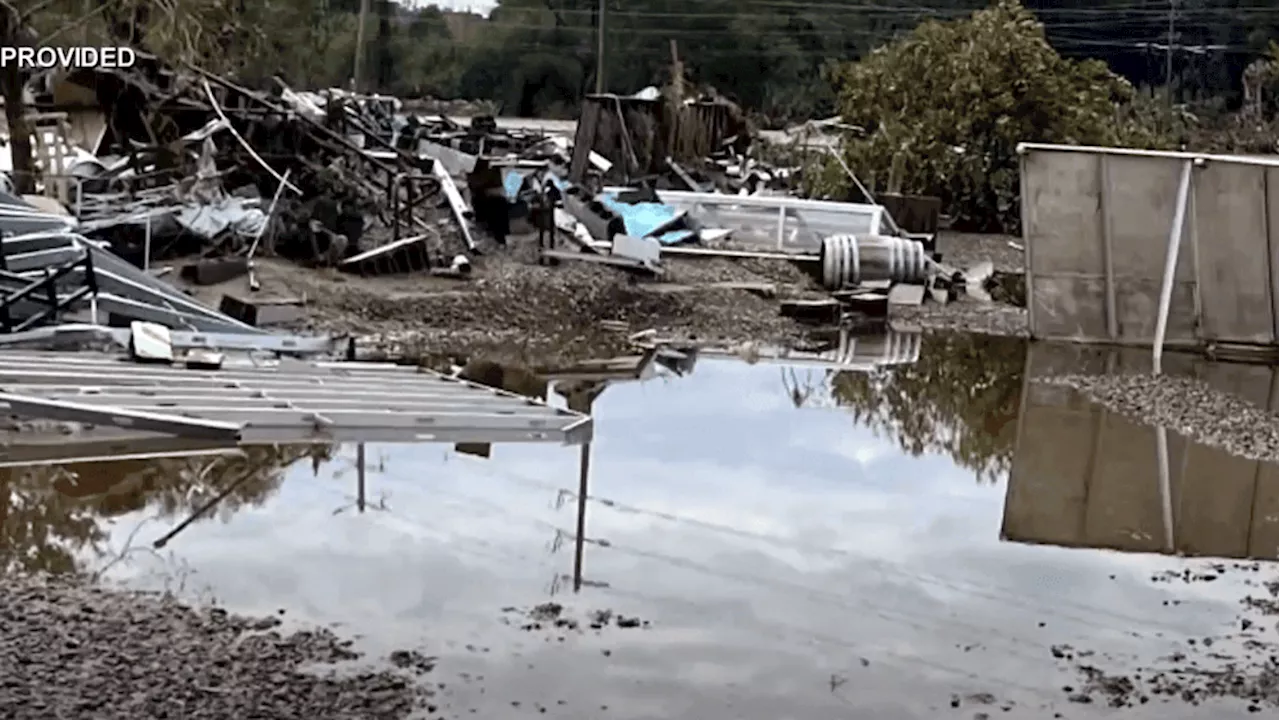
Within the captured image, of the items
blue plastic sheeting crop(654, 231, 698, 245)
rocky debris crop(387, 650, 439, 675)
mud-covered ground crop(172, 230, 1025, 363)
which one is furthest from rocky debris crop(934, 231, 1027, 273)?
rocky debris crop(387, 650, 439, 675)

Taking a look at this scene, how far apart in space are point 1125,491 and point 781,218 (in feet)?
37.2

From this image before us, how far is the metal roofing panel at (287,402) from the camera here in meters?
7.29

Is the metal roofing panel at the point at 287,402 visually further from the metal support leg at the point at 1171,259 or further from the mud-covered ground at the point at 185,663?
the metal support leg at the point at 1171,259

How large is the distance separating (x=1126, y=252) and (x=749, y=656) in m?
10.1

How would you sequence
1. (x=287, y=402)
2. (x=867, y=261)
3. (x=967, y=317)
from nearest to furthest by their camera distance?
(x=287, y=402)
(x=967, y=317)
(x=867, y=261)

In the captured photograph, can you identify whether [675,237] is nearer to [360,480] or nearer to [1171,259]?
[1171,259]

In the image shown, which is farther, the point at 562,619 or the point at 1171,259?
the point at 1171,259

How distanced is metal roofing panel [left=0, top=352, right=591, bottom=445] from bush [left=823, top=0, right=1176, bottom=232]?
15.9m

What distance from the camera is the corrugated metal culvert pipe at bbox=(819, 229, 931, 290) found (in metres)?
18.0

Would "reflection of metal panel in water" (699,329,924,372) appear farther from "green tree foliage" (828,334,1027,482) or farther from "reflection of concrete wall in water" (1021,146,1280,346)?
"reflection of concrete wall in water" (1021,146,1280,346)

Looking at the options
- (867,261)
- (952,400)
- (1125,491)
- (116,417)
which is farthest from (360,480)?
(867,261)

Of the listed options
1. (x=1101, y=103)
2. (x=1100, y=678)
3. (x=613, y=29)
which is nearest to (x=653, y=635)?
(x=1100, y=678)

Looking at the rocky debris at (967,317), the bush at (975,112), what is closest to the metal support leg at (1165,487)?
the rocky debris at (967,317)

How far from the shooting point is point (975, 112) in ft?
77.9
